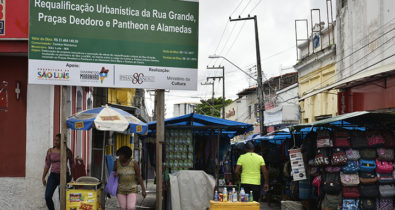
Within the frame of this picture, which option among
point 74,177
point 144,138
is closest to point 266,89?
point 144,138

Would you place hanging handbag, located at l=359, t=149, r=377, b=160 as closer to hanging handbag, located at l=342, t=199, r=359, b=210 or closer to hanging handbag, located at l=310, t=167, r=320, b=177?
hanging handbag, located at l=342, t=199, r=359, b=210

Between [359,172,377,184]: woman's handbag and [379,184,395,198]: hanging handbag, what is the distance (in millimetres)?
246

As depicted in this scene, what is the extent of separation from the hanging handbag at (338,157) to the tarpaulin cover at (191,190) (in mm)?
2737

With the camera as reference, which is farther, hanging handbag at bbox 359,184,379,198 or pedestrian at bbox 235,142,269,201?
pedestrian at bbox 235,142,269,201

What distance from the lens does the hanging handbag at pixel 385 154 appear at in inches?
360

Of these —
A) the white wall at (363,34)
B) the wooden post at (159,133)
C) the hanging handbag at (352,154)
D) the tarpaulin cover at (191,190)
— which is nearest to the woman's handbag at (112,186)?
the wooden post at (159,133)

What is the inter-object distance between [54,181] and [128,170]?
177 cm

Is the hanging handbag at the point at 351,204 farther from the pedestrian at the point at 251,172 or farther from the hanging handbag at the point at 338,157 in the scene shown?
the pedestrian at the point at 251,172

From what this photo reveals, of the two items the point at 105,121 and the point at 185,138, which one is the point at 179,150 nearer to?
the point at 185,138

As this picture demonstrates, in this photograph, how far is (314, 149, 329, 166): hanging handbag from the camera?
934 cm

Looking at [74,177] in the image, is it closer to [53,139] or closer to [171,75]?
[53,139]

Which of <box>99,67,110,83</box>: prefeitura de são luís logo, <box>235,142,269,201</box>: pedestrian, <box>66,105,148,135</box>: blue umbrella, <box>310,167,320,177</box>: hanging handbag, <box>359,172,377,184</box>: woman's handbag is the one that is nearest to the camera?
<box>66,105,148,135</box>: blue umbrella

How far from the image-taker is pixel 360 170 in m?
9.16

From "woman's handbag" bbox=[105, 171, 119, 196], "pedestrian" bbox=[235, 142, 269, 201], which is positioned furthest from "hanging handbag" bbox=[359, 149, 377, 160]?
"woman's handbag" bbox=[105, 171, 119, 196]
